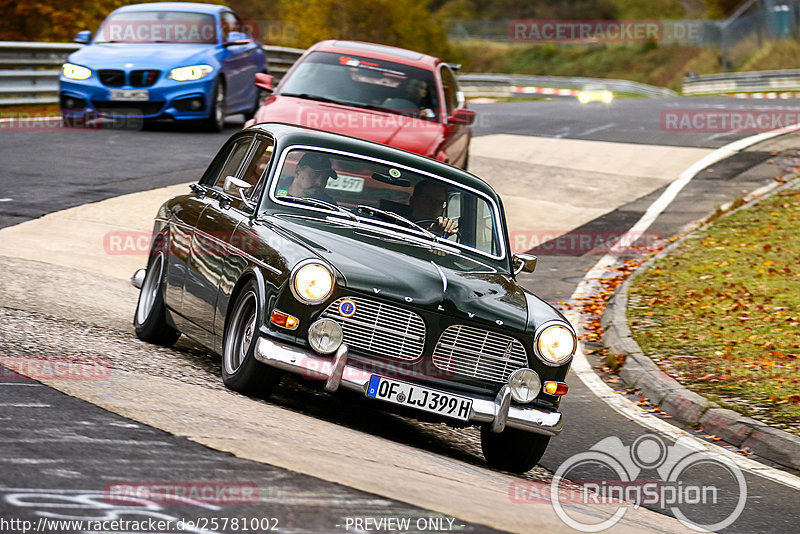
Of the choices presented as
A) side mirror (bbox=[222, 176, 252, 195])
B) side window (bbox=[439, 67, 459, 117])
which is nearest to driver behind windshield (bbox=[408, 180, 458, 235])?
side mirror (bbox=[222, 176, 252, 195])

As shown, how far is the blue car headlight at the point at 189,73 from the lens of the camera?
62.4 feet

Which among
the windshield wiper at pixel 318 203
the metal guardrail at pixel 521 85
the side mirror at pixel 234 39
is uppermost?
the windshield wiper at pixel 318 203

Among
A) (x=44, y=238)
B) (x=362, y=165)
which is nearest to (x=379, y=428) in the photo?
(x=362, y=165)

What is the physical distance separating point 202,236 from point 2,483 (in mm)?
3471

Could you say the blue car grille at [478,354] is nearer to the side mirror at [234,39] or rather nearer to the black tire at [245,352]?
the black tire at [245,352]

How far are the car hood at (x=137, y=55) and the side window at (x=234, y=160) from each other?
410 inches

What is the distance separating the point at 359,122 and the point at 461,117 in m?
1.44

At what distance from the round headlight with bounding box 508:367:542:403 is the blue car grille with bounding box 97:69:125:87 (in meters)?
13.2

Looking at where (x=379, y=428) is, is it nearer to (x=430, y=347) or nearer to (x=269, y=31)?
(x=430, y=347)

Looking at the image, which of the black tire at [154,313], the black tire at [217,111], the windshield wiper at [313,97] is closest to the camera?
the black tire at [154,313]

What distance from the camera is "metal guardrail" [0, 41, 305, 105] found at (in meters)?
22.2

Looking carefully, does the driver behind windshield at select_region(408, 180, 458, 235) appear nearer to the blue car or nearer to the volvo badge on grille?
the volvo badge on grille

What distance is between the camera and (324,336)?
669cm

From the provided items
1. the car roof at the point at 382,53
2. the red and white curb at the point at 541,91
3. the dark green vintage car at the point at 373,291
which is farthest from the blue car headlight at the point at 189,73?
the red and white curb at the point at 541,91
